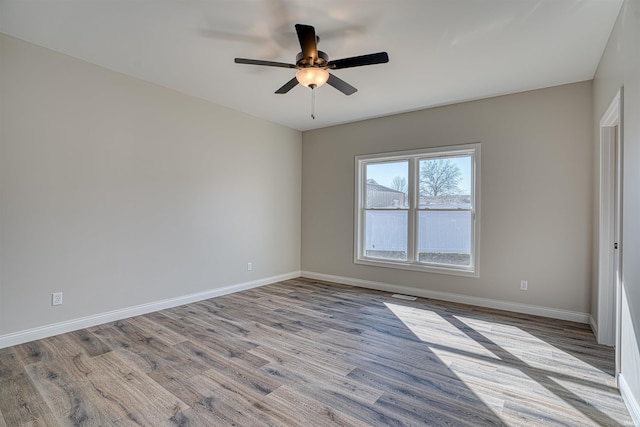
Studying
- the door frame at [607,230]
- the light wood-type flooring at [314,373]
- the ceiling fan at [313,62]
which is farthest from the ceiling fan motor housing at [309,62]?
the door frame at [607,230]

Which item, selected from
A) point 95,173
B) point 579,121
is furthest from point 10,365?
point 579,121

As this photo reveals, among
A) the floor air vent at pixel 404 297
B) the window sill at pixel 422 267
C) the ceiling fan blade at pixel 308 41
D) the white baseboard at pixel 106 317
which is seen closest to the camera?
the ceiling fan blade at pixel 308 41

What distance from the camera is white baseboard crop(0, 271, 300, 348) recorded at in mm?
2896

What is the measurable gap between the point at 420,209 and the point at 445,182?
0.53 m

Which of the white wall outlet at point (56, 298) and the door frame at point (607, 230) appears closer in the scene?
the door frame at point (607, 230)

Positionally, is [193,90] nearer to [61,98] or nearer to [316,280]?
[61,98]

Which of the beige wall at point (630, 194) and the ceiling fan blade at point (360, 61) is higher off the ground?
the ceiling fan blade at point (360, 61)

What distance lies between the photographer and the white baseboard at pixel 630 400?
1849 mm

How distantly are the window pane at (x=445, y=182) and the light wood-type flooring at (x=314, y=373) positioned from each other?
161 cm

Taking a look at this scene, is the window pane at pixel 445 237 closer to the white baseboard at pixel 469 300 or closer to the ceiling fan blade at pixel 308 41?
the white baseboard at pixel 469 300

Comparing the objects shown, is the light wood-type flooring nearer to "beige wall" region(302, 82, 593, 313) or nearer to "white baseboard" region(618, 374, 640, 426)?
"white baseboard" region(618, 374, 640, 426)

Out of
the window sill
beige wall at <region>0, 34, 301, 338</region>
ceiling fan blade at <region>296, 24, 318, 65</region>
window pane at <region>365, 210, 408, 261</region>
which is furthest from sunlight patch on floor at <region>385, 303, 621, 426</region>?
beige wall at <region>0, 34, 301, 338</region>

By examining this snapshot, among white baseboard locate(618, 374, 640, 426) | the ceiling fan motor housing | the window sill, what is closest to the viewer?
white baseboard locate(618, 374, 640, 426)

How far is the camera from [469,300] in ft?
14.1
